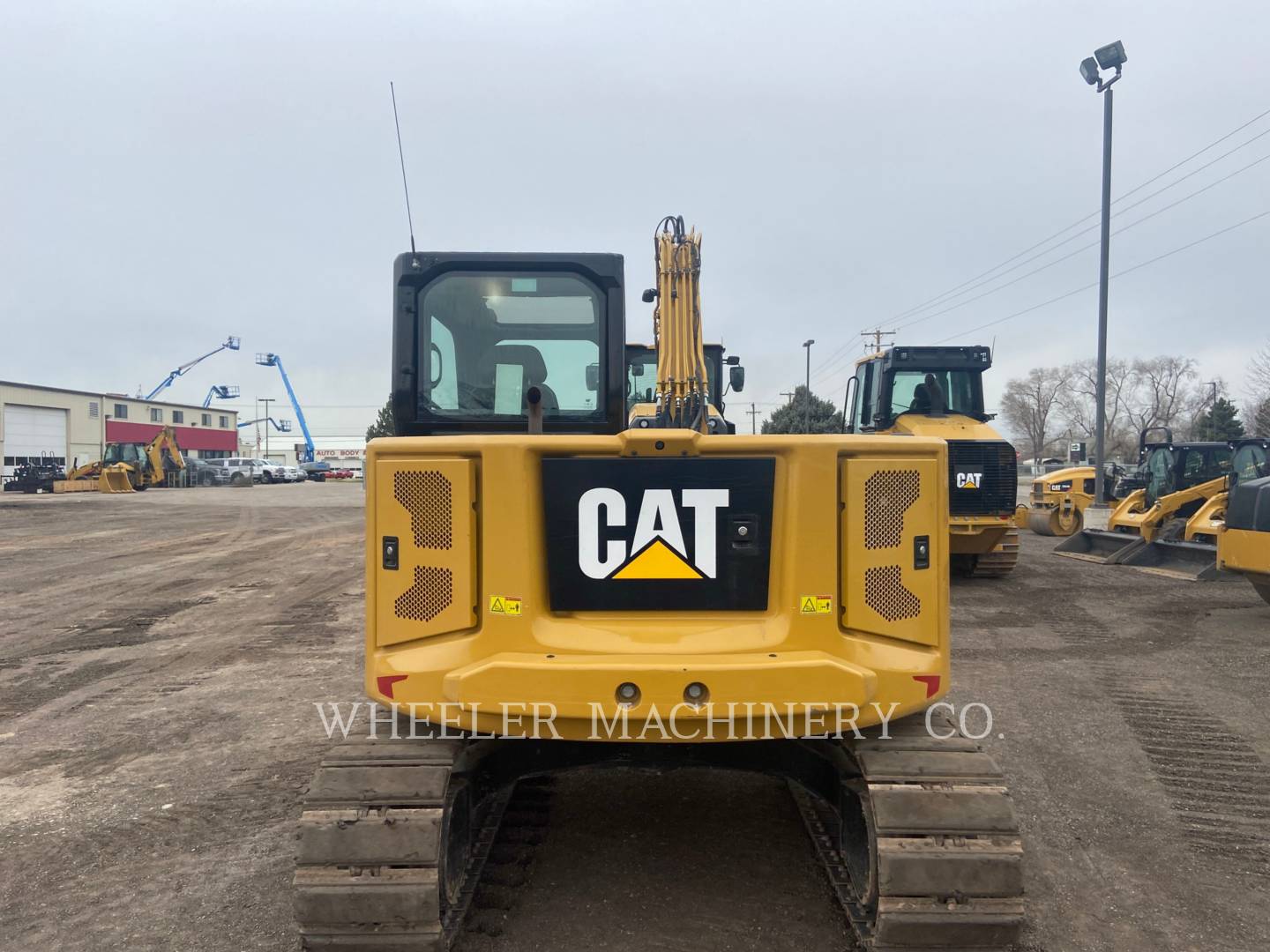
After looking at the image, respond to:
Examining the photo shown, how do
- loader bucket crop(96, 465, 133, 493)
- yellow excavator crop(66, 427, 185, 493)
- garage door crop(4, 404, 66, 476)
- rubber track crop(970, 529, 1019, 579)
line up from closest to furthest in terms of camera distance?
rubber track crop(970, 529, 1019, 579) < loader bucket crop(96, 465, 133, 493) < yellow excavator crop(66, 427, 185, 493) < garage door crop(4, 404, 66, 476)

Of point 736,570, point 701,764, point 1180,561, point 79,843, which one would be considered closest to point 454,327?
point 736,570

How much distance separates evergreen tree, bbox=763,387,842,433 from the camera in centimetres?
1530

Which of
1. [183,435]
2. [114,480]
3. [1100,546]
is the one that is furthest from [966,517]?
[183,435]

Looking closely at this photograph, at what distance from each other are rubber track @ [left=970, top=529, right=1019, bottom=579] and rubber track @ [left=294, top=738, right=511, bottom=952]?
34.4ft

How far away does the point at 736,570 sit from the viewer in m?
3.06

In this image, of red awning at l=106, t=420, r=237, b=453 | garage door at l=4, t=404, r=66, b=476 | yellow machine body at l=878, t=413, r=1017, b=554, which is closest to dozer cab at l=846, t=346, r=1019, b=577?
yellow machine body at l=878, t=413, r=1017, b=554

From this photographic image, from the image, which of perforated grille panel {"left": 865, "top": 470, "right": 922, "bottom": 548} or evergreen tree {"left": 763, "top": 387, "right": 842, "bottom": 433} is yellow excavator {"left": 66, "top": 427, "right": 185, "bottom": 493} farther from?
perforated grille panel {"left": 865, "top": 470, "right": 922, "bottom": 548}

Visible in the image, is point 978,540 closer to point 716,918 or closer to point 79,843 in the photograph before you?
point 716,918

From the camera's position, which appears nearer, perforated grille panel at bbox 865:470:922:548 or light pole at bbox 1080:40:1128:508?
perforated grille panel at bbox 865:470:922:548

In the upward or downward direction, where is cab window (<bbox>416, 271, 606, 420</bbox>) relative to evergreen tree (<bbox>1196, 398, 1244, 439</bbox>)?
downward

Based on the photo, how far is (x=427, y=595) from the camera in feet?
9.87

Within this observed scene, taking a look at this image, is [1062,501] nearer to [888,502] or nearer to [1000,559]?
[1000,559]

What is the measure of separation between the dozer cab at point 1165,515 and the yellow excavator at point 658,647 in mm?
10973

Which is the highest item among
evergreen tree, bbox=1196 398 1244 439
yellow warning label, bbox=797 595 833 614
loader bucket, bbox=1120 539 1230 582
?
evergreen tree, bbox=1196 398 1244 439
